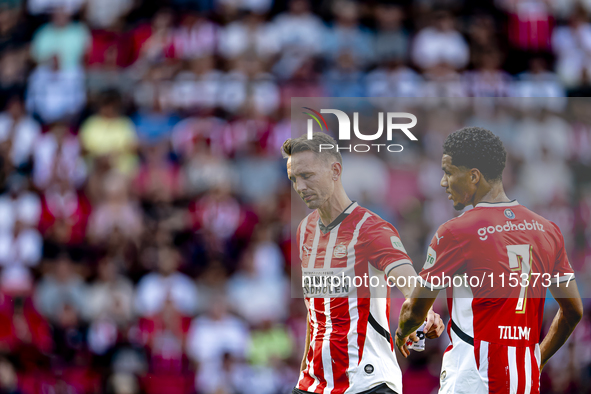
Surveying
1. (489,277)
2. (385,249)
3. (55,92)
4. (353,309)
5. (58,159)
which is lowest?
(353,309)

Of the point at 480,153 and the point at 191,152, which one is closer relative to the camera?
the point at 480,153

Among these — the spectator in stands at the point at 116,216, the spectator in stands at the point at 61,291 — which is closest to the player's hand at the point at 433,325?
the spectator in stands at the point at 116,216

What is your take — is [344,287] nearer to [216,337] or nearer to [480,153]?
[480,153]

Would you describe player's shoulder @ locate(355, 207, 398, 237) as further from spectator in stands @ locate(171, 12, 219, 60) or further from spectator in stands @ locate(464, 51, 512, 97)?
spectator in stands @ locate(171, 12, 219, 60)

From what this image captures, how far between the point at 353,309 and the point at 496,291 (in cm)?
106

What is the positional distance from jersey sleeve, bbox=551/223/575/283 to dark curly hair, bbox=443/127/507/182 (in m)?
0.61

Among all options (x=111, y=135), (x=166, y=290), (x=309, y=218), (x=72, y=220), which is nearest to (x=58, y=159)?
(x=111, y=135)

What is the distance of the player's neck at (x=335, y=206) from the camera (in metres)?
5.69

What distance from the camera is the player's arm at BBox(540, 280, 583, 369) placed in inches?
209

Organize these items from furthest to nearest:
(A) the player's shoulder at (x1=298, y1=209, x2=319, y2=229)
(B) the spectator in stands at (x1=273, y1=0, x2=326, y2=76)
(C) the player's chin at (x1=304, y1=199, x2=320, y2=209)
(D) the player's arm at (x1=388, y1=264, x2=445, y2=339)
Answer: (B) the spectator in stands at (x1=273, y1=0, x2=326, y2=76) < (A) the player's shoulder at (x1=298, y1=209, x2=319, y2=229) < (C) the player's chin at (x1=304, y1=199, x2=320, y2=209) < (D) the player's arm at (x1=388, y1=264, x2=445, y2=339)

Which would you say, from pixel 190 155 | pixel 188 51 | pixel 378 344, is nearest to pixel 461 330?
pixel 378 344

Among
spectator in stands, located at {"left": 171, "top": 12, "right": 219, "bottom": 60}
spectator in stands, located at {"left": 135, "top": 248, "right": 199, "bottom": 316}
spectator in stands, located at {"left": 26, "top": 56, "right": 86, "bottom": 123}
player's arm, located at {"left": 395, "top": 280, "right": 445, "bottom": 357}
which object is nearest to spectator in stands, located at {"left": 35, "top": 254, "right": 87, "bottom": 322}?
spectator in stands, located at {"left": 135, "top": 248, "right": 199, "bottom": 316}

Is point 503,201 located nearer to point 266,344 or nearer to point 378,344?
point 378,344

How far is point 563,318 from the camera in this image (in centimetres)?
541
